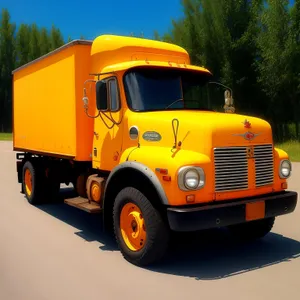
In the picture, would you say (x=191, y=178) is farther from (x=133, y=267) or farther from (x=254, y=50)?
(x=254, y=50)

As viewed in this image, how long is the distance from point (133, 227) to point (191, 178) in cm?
113

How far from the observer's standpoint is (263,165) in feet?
16.9

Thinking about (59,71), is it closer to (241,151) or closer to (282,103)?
(241,151)

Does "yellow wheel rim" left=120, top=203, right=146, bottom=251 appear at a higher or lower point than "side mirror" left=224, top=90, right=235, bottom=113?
lower

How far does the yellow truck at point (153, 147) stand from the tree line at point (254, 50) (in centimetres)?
1597

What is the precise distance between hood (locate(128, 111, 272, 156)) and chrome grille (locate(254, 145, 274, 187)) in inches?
4.3

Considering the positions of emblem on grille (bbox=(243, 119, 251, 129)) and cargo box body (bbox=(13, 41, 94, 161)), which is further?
cargo box body (bbox=(13, 41, 94, 161))

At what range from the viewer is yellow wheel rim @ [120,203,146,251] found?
193 inches

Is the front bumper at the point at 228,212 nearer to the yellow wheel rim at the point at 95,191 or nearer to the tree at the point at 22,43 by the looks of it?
the yellow wheel rim at the point at 95,191

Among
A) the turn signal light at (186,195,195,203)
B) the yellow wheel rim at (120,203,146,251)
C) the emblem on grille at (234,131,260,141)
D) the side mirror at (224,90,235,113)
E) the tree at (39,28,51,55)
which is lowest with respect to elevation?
the yellow wheel rim at (120,203,146,251)

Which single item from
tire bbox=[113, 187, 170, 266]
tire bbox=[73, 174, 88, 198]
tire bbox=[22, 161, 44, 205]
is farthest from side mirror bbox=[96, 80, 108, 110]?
tire bbox=[22, 161, 44, 205]

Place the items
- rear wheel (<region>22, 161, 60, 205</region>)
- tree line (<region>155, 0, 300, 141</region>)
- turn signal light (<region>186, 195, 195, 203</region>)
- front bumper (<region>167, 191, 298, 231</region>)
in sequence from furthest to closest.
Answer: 1. tree line (<region>155, 0, 300, 141</region>)
2. rear wheel (<region>22, 161, 60, 205</region>)
3. turn signal light (<region>186, 195, 195, 203</region>)
4. front bumper (<region>167, 191, 298, 231</region>)

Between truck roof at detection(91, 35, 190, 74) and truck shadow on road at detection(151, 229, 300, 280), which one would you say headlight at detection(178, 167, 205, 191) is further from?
truck roof at detection(91, 35, 190, 74)

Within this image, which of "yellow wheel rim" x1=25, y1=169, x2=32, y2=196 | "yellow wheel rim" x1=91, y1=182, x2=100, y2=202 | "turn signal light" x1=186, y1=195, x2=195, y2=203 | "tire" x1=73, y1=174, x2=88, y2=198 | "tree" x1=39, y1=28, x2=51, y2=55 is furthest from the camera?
"tree" x1=39, y1=28, x2=51, y2=55
